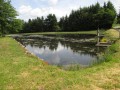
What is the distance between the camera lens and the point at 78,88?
8.55 metres

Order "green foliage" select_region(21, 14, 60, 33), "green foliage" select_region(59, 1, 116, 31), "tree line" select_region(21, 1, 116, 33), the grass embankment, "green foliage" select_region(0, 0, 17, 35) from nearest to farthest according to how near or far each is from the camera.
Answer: the grass embankment, "green foliage" select_region(0, 0, 17, 35), "green foliage" select_region(59, 1, 116, 31), "tree line" select_region(21, 1, 116, 33), "green foliage" select_region(21, 14, 60, 33)

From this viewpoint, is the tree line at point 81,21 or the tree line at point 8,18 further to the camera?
the tree line at point 81,21

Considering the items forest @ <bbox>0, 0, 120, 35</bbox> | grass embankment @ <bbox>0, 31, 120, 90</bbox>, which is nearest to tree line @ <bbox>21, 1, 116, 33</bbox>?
forest @ <bbox>0, 0, 120, 35</bbox>

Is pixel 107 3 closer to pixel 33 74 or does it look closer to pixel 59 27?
pixel 59 27

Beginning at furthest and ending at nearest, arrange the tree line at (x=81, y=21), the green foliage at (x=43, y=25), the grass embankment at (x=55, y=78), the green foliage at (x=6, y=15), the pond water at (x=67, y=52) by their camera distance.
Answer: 1. the green foliage at (x=43, y=25)
2. the tree line at (x=81, y=21)
3. the green foliage at (x=6, y=15)
4. the pond water at (x=67, y=52)
5. the grass embankment at (x=55, y=78)

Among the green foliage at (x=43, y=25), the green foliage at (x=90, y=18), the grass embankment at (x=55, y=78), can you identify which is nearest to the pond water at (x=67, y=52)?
the grass embankment at (x=55, y=78)

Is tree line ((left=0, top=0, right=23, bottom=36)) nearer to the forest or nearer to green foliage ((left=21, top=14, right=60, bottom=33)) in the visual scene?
the forest

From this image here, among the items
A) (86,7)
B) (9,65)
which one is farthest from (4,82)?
(86,7)

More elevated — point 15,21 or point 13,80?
point 15,21

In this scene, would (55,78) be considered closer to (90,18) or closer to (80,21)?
(90,18)

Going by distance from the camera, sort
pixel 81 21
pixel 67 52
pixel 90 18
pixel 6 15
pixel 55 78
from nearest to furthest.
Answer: pixel 55 78
pixel 67 52
pixel 6 15
pixel 90 18
pixel 81 21

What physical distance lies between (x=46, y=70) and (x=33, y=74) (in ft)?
3.30

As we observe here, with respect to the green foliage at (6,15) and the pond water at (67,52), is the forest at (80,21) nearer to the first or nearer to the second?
the green foliage at (6,15)

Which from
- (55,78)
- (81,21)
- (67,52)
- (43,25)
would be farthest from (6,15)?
(43,25)
